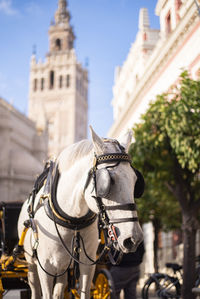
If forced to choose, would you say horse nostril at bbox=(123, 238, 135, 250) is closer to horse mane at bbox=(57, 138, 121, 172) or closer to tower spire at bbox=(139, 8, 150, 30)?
horse mane at bbox=(57, 138, 121, 172)

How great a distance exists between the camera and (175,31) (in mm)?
15523

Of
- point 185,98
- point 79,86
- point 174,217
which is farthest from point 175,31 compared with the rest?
point 79,86

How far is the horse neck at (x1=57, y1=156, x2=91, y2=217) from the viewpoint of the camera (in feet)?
11.0

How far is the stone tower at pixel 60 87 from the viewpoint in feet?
260

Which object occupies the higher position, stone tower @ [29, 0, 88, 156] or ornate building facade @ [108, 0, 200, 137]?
stone tower @ [29, 0, 88, 156]

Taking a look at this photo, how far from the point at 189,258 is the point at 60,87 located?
76.7 meters

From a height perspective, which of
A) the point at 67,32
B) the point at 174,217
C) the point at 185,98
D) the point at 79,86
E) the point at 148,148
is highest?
the point at 67,32

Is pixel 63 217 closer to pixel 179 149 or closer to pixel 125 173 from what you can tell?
pixel 125 173

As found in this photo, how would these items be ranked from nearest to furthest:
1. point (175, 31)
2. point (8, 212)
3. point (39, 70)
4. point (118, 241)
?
point (118, 241) → point (8, 212) → point (175, 31) → point (39, 70)

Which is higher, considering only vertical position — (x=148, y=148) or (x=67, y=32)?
(x=67, y=32)

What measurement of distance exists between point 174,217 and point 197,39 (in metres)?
8.43

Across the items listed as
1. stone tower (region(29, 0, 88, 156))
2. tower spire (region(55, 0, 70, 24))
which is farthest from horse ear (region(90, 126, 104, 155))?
tower spire (region(55, 0, 70, 24))

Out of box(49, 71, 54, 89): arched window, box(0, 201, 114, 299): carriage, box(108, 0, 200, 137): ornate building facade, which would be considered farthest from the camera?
box(49, 71, 54, 89): arched window

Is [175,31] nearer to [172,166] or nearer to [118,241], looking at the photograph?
[172,166]
